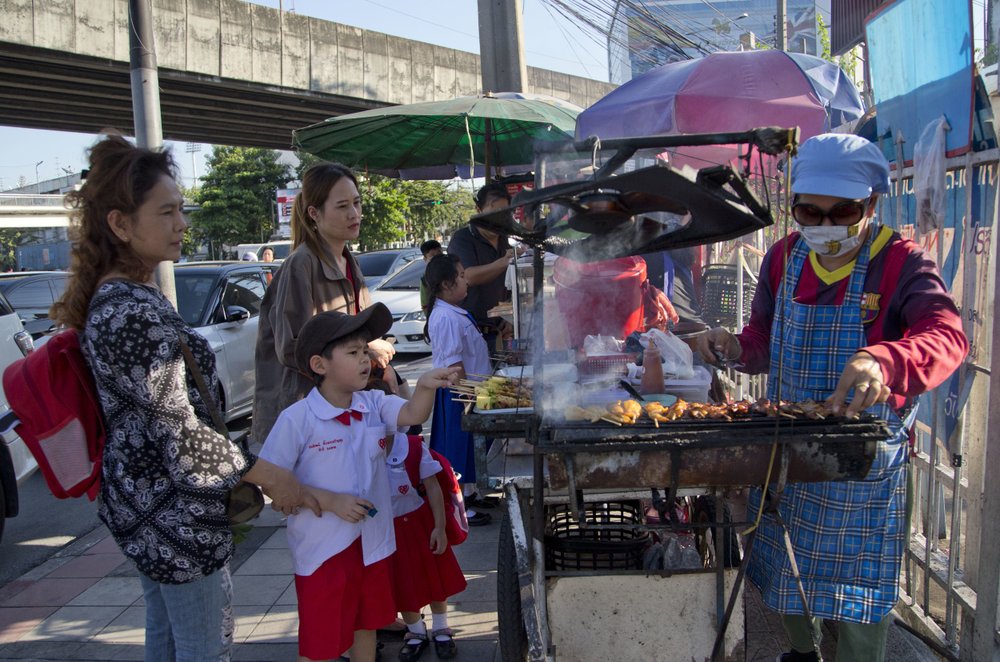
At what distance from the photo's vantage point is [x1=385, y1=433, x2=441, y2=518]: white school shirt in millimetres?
2918

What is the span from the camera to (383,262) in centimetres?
1426

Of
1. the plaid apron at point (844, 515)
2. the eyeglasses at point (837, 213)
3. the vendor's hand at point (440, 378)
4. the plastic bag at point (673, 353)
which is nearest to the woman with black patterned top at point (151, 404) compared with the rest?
the vendor's hand at point (440, 378)

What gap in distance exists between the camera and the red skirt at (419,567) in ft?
9.53

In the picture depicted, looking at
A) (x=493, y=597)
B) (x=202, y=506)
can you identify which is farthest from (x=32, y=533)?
(x=202, y=506)

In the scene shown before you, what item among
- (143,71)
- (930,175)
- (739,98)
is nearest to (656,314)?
(930,175)

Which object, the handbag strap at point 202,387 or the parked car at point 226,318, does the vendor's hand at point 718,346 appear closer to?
the handbag strap at point 202,387

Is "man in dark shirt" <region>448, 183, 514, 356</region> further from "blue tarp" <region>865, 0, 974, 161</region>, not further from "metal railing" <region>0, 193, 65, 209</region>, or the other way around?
"metal railing" <region>0, 193, 65, 209</region>

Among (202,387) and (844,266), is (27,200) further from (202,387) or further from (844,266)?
(844,266)

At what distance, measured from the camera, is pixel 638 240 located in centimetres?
245

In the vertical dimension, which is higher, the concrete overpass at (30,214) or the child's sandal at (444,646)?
the concrete overpass at (30,214)

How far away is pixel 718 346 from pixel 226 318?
6209 mm

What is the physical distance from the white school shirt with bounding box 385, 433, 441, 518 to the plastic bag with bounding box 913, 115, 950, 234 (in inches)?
88.0

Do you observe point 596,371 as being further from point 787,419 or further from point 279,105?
point 279,105

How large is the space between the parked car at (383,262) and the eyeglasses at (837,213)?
11412mm
